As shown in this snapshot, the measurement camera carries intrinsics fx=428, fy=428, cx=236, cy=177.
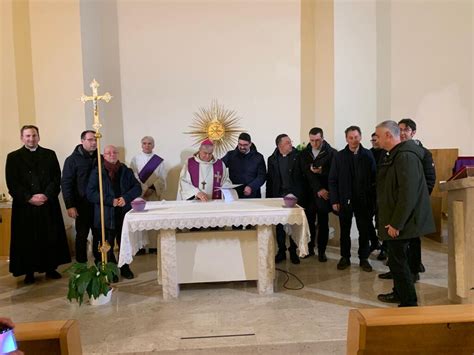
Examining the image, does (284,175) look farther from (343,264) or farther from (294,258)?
(343,264)

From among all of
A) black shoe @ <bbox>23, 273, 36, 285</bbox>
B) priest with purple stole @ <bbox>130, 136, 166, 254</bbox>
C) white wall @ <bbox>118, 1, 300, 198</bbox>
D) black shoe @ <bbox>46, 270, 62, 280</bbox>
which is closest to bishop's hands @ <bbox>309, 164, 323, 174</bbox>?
white wall @ <bbox>118, 1, 300, 198</bbox>

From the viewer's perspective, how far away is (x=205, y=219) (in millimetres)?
4039

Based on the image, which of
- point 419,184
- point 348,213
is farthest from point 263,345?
point 348,213

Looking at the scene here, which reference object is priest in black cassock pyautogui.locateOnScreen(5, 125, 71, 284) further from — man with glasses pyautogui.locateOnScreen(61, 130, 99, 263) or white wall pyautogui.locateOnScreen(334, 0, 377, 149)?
white wall pyautogui.locateOnScreen(334, 0, 377, 149)

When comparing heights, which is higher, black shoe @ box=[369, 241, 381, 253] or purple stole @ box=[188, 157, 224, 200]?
purple stole @ box=[188, 157, 224, 200]

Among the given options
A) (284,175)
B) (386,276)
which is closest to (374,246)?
(386,276)

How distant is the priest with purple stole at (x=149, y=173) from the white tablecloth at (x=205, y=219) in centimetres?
194

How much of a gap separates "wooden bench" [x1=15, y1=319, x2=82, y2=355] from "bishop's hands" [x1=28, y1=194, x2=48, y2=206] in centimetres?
336

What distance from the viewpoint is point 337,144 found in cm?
656

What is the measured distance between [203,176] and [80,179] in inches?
55.4

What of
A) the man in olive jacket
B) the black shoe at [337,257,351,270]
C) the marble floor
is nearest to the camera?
the marble floor

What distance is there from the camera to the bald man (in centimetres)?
470

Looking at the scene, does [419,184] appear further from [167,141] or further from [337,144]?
[167,141]

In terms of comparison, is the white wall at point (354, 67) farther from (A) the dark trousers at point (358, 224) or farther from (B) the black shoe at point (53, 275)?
(B) the black shoe at point (53, 275)
